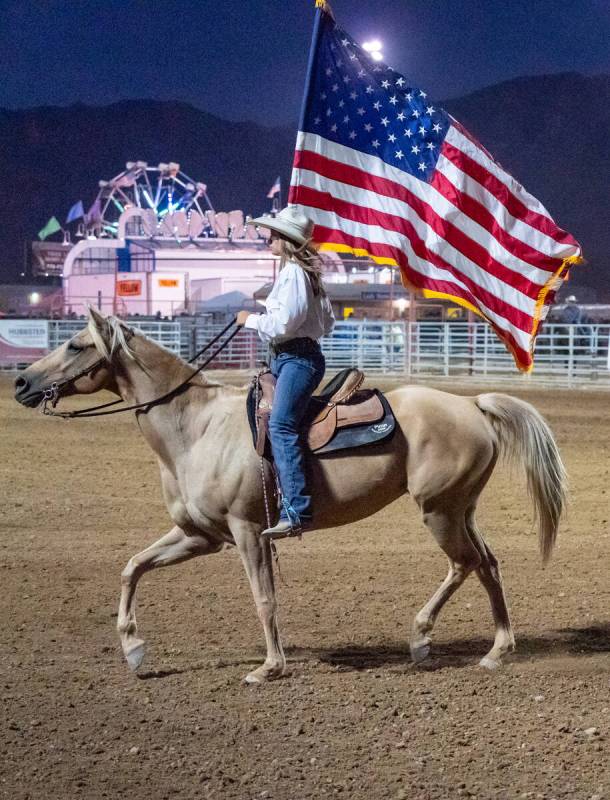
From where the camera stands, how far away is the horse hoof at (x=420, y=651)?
523cm

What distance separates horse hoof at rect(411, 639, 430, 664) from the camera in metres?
5.23

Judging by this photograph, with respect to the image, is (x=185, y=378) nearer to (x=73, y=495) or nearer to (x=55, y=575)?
(x=55, y=575)

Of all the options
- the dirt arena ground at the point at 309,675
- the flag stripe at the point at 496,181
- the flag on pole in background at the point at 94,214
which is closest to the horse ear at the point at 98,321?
the dirt arena ground at the point at 309,675

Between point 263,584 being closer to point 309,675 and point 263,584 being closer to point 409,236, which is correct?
point 309,675

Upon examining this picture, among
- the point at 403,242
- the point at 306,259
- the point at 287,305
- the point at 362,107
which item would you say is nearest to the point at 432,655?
the point at 287,305

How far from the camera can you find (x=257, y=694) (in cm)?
477

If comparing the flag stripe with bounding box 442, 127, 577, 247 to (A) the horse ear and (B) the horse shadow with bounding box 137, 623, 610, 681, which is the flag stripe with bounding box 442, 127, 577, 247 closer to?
(B) the horse shadow with bounding box 137, 623, 610, 681

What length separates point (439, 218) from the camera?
6.70 m

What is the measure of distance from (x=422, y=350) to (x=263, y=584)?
2566cm

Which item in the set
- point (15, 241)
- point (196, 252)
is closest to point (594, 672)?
point (196, 252)

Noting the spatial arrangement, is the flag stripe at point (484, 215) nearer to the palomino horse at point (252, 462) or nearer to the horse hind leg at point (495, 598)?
the palomino horse at point (252, 462)

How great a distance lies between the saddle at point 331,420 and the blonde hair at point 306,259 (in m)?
0.55

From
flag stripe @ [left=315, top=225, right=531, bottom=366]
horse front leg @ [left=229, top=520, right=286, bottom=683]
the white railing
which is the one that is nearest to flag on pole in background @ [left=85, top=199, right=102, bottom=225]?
the white railing

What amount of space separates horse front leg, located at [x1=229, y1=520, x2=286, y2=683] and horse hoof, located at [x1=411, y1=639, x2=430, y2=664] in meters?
0.71
